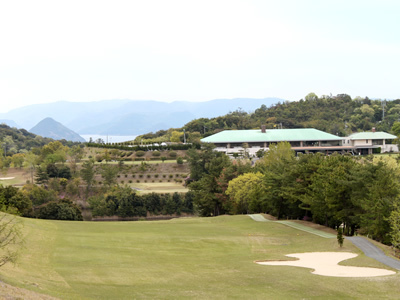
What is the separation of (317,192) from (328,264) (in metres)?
16.5

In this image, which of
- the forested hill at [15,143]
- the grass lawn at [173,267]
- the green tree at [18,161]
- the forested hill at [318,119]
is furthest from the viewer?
the forested hill at [15,143]

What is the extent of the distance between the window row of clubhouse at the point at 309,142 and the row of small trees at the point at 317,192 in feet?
158

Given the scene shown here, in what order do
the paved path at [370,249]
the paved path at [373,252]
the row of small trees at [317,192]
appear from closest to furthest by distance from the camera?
the paved path at [373,252], the paved path at [370,249], the row of small trees at [317,192]

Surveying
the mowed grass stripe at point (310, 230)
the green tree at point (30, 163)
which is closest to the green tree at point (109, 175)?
the green tree at point (30, 163)

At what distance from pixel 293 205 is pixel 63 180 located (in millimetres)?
55007

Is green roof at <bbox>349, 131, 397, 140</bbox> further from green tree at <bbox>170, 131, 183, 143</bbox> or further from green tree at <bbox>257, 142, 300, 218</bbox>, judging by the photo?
green tree at <bbox>257, 142, 300, 218</bbox>

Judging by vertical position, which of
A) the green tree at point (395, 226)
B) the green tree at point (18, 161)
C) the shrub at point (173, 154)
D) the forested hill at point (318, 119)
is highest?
the forested hill at point (318, 119)

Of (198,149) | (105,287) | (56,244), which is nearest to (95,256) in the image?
(56,244)

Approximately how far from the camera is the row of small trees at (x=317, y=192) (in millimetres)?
33406

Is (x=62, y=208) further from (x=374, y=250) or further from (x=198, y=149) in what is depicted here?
(x=198, y=149)

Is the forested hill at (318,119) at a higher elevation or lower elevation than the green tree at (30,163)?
higher

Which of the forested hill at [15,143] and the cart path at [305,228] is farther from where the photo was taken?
the forested hill at [15,143]

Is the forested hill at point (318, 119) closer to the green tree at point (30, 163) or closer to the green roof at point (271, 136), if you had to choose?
the green roof at point (271, 136)

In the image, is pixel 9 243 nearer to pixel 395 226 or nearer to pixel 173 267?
pixel 173 267
